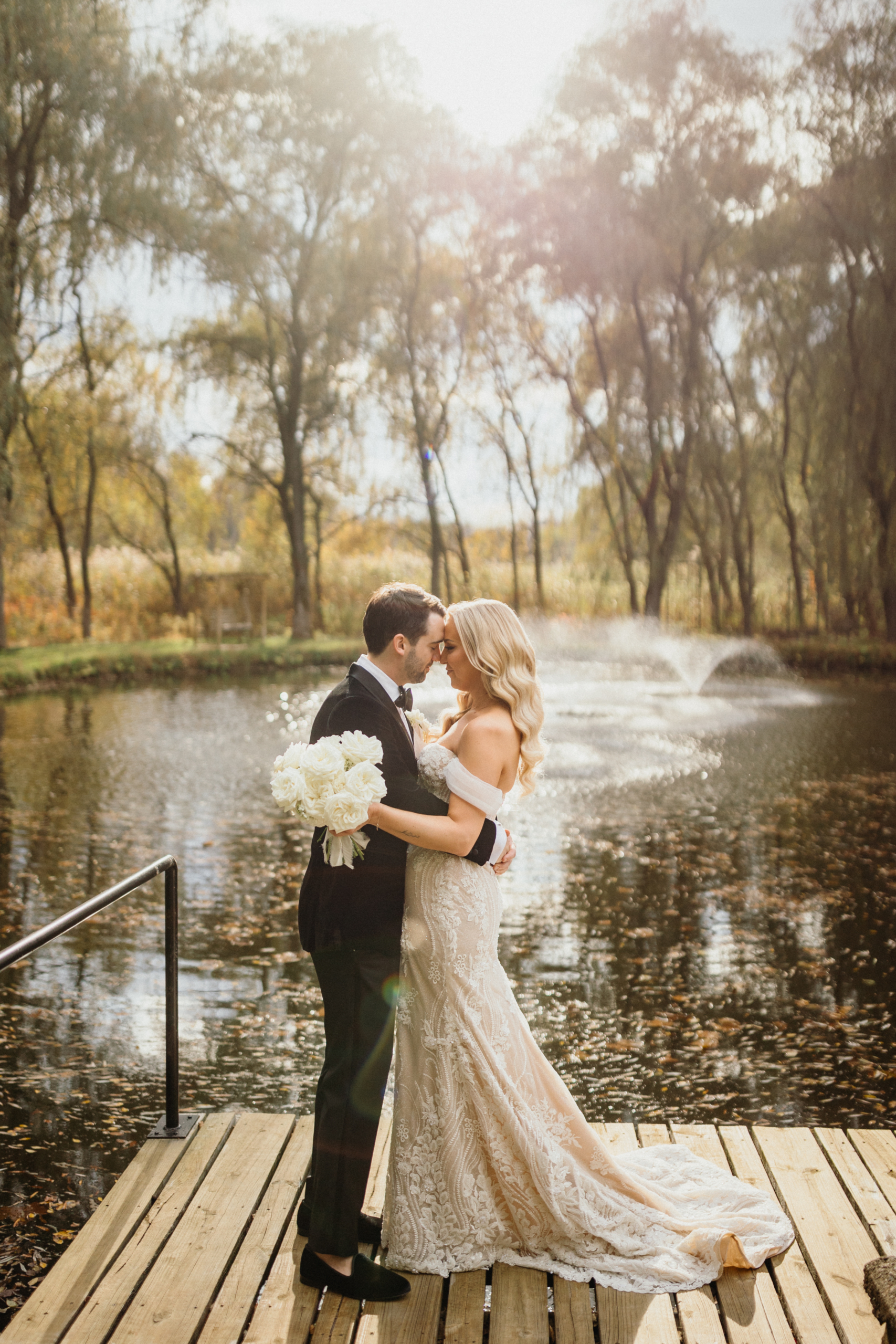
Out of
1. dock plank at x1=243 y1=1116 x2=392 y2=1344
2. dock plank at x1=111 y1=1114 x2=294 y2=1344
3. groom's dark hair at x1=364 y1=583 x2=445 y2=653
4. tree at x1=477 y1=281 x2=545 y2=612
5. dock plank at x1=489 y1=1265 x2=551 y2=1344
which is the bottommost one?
dock plank at x1=489 y1=1265 x2=551 y2=1344

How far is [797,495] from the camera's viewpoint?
34969 mm

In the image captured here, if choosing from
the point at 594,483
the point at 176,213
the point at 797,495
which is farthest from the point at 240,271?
the point at 797,495

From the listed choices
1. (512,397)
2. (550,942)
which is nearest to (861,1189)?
(550,942)

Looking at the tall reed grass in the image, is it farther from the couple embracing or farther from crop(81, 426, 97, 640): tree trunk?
the couple embracing

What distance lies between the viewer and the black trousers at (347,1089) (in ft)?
10.0

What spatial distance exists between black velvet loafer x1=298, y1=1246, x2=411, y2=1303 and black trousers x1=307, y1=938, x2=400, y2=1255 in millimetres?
48

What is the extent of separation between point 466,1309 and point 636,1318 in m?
0.46

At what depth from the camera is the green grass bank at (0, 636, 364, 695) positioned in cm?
2250

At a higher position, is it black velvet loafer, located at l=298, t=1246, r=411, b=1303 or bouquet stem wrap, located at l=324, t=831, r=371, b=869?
bouquet stem wrap, located at l=324, t=831, r=371, b=869

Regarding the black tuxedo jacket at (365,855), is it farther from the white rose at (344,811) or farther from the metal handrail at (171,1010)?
the metal handrail at (171,1010)

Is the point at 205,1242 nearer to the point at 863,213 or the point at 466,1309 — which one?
the point at 466,1309

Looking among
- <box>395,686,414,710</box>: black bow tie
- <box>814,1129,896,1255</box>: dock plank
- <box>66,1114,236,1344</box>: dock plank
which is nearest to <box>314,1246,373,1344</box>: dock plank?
<box>66,1114,236,1344</box>: dock plank

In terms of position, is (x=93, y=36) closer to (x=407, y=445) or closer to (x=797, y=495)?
(x=407, y=445)

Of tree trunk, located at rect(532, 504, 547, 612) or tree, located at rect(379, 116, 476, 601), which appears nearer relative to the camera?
tree, located at rect(379, 116, 476, 601)
